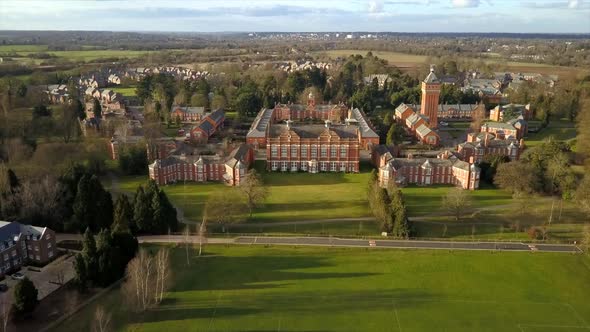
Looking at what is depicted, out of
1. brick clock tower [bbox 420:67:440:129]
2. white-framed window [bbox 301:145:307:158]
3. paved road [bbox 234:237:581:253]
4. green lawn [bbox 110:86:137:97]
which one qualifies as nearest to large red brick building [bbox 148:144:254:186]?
white-framed window [bbox 301:145:307:158]

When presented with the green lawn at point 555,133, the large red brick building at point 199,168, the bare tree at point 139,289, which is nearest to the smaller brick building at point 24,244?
the bare tree at point 139,289

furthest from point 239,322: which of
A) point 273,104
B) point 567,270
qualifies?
point 273,104

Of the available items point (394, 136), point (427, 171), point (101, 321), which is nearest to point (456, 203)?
point (427, 171)

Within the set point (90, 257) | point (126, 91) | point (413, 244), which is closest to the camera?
point (90, 257)

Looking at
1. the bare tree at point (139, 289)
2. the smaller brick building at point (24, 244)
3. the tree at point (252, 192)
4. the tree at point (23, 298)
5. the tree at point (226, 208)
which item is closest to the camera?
the tree at point (23, 298)

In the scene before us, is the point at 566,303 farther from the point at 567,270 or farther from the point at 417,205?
the point at 417,205

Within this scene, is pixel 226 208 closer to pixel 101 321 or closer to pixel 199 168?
pixel 199 168

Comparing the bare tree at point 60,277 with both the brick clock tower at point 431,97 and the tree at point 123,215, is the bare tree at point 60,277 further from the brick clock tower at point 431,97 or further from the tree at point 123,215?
the brick clock tower at point 431,97

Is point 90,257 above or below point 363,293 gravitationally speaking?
above
